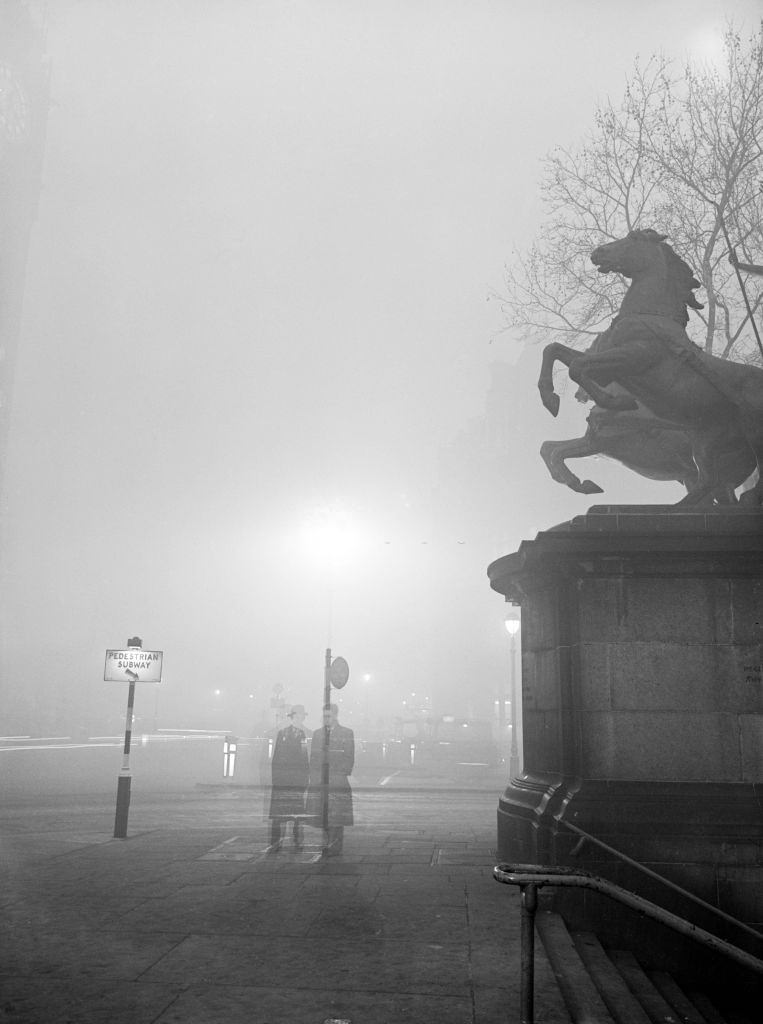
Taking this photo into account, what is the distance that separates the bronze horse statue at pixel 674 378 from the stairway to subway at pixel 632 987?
4452 mm

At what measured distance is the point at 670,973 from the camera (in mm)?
6852

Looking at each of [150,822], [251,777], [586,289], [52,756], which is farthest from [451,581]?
[150,822]

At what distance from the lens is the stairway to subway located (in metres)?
5.00

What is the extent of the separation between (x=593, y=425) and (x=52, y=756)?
3975 cm

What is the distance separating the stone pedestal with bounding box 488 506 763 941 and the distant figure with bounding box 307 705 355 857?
4370mm

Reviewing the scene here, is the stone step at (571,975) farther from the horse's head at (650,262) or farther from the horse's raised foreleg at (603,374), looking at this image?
the horse's head at (650,262)

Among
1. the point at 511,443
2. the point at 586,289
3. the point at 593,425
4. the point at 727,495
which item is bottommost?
the point at 727,495

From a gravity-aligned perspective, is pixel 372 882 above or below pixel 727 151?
below

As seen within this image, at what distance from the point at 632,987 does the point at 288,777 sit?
838cm

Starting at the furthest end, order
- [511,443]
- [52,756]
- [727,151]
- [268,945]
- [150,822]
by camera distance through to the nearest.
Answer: [511,443] → [52,756] → [727,151] → [150,822] → [268,945]

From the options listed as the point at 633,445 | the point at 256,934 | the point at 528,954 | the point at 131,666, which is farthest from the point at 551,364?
the point at 131,666

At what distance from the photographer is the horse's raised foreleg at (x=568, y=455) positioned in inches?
390

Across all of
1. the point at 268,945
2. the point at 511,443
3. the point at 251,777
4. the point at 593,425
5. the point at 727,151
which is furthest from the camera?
the point at 511,443

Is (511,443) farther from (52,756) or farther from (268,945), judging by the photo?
(268,945)
